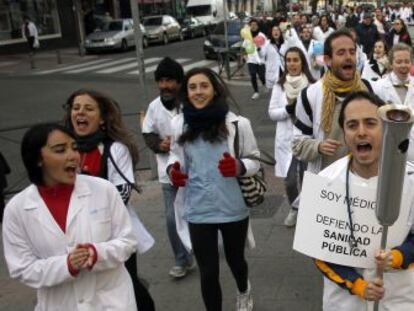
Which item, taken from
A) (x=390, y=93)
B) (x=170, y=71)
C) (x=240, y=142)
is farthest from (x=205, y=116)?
(x=390, y=93)

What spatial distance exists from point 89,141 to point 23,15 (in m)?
28.2

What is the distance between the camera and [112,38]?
27.8 m

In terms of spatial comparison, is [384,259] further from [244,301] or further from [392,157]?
[244,301]

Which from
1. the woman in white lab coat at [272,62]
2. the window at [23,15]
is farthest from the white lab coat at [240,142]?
the window at [23,15]

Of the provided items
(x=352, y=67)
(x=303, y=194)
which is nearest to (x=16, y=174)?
(x=352, y=67)

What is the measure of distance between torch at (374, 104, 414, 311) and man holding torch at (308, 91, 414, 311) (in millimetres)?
410

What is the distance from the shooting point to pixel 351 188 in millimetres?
2477

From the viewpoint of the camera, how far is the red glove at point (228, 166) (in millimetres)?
3592

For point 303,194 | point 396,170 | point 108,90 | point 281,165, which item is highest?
point 396,170

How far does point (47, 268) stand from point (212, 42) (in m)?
21.0

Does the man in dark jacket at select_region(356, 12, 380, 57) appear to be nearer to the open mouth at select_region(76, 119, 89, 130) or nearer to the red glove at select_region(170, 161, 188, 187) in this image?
the red glove at select_region(170, 161, 188, 187)

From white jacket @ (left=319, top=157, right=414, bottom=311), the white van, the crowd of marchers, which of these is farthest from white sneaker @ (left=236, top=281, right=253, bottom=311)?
the white van

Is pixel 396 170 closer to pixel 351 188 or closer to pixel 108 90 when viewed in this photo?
pixel 351 188

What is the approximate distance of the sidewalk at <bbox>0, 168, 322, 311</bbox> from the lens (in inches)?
173
